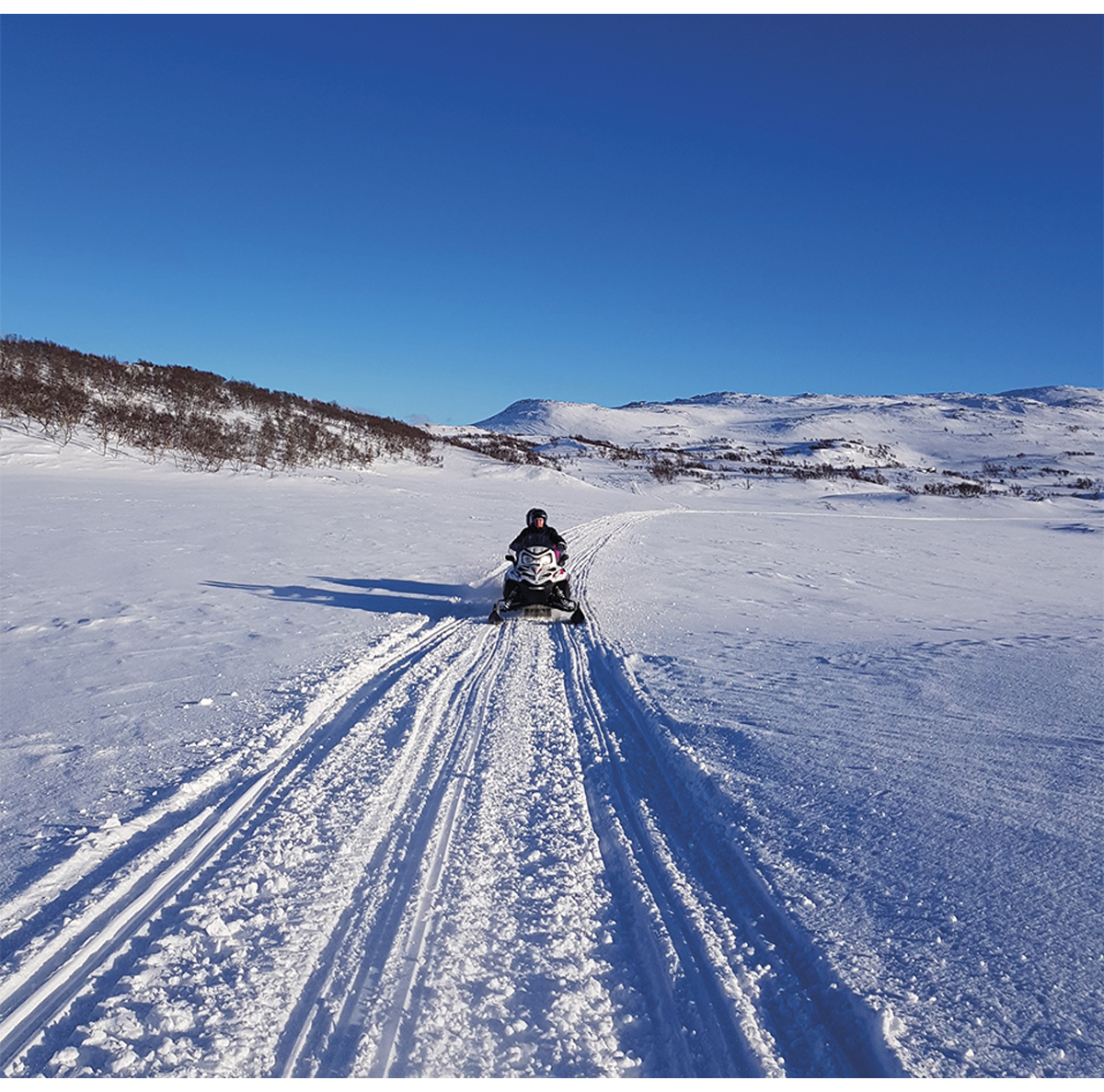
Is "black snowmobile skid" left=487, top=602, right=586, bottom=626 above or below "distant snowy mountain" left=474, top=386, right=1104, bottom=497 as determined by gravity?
below

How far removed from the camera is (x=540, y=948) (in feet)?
9.07

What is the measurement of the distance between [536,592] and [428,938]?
617 centimetres

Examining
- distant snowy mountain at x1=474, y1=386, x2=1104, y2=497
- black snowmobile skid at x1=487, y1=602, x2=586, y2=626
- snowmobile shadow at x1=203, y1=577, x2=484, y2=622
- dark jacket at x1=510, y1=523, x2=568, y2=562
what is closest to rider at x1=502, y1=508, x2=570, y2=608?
dark jacket at x1=510, y1=523, x2=568, y2=562

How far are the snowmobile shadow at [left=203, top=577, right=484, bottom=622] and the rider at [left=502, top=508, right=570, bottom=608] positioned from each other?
2.21 ft

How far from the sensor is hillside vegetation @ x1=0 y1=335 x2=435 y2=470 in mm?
24609

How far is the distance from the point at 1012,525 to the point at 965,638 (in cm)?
2184

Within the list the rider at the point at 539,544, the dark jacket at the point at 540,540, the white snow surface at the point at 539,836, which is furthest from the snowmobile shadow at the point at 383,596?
the dark jacket at the point at 540,540

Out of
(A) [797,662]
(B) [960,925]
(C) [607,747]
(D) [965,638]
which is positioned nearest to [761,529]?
(D) [965,638]

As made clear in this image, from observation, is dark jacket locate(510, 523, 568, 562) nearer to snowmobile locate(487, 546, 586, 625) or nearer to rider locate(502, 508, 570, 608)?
rider locate(502, 508, 570, 608)

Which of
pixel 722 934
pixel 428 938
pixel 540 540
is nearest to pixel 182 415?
pixel 540 540

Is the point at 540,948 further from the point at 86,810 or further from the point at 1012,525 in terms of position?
the point at 1012,525

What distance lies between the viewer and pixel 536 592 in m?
8.89

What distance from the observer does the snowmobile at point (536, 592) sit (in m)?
8.83

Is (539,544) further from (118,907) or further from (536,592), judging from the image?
(118,907)
